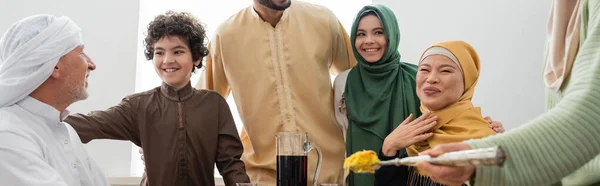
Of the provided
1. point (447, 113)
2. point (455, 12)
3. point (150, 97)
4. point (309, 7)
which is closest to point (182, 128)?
point (150, 97)

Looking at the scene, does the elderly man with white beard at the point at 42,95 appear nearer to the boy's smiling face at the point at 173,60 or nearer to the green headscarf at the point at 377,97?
the boy's smiling face at the point at 173,60

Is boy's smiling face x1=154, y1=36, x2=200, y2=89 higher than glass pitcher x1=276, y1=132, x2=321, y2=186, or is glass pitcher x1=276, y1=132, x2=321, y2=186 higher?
boy's smiling face x1=154, y1=36, x2=200, y2=89

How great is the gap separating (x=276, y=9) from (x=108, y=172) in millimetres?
1384

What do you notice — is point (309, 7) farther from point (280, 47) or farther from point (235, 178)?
point (235, 178)

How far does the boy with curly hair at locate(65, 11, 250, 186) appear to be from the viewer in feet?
8.96

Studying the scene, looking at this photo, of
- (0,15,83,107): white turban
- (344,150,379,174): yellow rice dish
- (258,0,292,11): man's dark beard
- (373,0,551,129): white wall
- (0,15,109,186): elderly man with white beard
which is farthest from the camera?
(373,0,551,129): white wall

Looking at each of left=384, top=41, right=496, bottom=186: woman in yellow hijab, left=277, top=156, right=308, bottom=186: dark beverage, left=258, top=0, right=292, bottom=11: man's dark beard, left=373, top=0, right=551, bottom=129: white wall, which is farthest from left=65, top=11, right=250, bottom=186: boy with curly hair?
left=373, top=0, right=551, bottom=129: white wall

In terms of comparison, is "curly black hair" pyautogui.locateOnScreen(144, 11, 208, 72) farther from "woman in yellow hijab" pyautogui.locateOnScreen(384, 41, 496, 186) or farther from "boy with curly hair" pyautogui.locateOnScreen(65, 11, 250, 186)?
"woman in yellow hijab" pyautogui.locateOnScreen(384, 41, 496, 186)

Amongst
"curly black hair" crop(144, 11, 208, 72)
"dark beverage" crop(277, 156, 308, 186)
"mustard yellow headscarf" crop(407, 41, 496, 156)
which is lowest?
"dark beverage" crop(277, 156, 308, 186)

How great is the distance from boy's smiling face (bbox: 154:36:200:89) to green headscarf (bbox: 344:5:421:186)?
0.70m

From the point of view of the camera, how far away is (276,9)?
3006 mm

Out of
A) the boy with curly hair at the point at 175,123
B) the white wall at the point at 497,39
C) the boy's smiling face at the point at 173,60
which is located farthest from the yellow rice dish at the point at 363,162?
the white wall at the point at 497,39

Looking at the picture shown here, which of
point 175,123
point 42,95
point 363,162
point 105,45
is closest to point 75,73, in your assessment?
point 42,95

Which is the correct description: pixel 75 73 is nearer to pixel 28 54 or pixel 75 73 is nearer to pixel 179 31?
pixel 28 54
